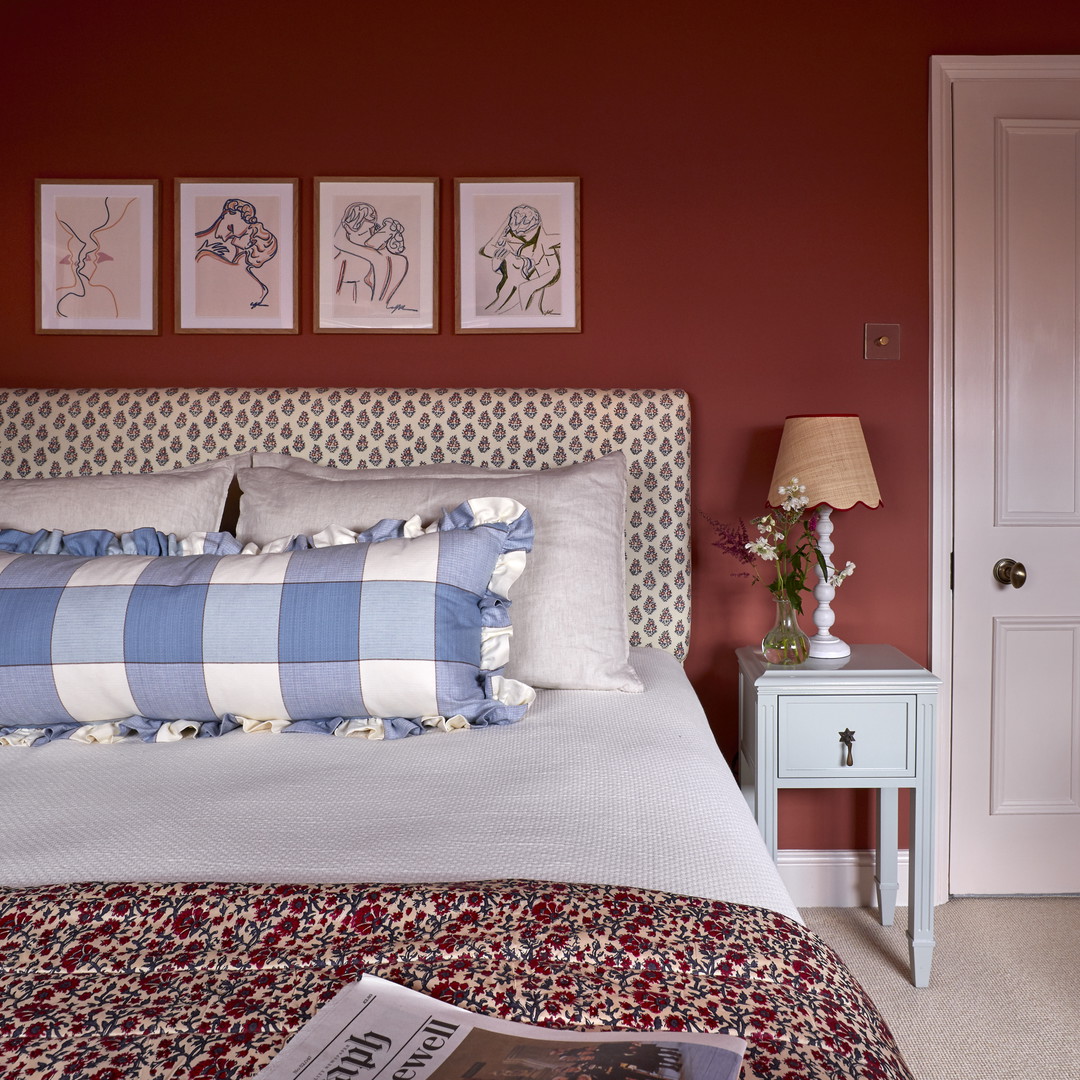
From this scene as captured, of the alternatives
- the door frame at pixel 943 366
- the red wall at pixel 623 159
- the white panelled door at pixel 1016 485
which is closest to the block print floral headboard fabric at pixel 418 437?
the red wall at pixel 623 159

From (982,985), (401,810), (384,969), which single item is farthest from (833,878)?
(384,969)

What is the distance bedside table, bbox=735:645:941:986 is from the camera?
202 cm

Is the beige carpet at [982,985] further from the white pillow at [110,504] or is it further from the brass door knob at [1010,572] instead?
the white pillow at [110,504]

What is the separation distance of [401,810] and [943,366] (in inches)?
75.0

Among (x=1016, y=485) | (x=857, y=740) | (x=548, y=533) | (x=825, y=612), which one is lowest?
(x=857, y=740)

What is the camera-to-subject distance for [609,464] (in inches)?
76.6

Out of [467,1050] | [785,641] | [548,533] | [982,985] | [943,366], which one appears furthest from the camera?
[943,366]

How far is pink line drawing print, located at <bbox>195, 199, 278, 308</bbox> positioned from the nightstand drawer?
5.65 ft

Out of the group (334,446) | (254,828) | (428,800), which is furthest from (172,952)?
(334,446)

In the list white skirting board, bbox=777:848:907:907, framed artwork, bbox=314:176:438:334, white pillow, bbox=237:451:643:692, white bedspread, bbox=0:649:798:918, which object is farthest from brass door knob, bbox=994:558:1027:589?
framed artwork, bbox=314:176:438:334

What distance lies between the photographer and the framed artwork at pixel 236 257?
2.35 m

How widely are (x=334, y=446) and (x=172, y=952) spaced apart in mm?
1569

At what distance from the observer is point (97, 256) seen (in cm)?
237

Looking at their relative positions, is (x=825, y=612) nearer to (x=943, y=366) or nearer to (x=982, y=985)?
(x=943, y=366)
